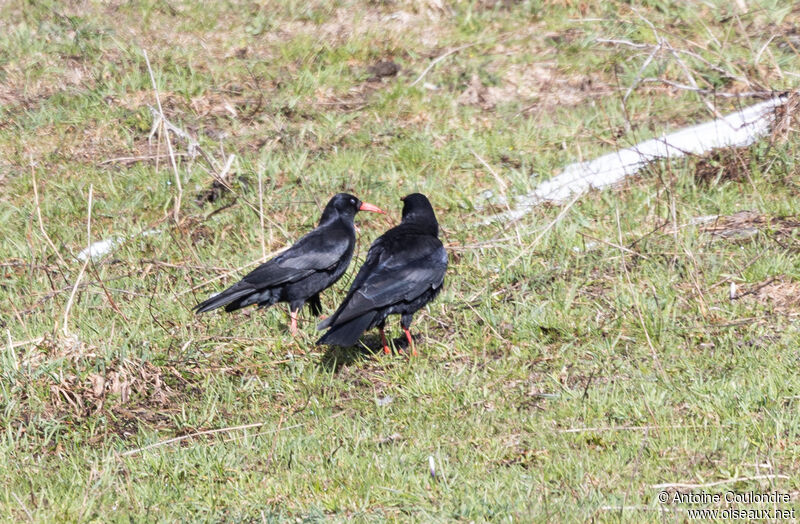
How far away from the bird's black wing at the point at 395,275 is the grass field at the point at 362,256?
38 centimetres

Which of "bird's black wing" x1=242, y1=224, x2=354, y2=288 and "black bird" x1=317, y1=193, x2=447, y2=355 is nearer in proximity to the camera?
"black bird" x1=317, y1=193, x2=447, y2=355

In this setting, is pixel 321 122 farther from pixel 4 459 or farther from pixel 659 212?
pixel 4 459

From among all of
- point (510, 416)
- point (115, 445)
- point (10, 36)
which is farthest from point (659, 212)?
point (10, 36)

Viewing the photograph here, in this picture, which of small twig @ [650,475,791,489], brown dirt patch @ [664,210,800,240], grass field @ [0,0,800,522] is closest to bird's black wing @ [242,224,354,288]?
grass field @ [0,0,800,522]

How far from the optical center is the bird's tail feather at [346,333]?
5.34 m

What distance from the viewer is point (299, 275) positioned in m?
6.48

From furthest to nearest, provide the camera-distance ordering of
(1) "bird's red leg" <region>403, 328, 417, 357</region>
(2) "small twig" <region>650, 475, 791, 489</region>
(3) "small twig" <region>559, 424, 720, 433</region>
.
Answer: (1) "bird's red leg" <region>403, 328, 417, 357</region> < (3) "small twig" <region>559, 424, 720, 433</region> < (2) "small twig" <region>650, 475, 791, 489</region>

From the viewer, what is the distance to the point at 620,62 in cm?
982

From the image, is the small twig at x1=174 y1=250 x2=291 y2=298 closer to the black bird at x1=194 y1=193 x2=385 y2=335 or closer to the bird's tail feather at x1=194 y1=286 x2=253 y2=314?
the black bird at x1=194 y1=193 x2=385 y2=335

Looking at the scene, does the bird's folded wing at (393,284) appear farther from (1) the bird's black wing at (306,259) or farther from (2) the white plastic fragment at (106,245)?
(2) the white plastic fragment at (106,245)

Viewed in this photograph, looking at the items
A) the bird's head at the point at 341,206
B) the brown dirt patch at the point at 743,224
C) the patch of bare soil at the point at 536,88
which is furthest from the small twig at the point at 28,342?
the patch of bare soil at the point at 536,88

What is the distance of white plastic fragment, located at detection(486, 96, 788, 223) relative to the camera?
763 centimetres

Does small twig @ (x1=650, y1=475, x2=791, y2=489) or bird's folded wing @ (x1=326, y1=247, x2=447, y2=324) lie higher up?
small twig @ (x1=650, y1=475, x2=791, y2=489)
